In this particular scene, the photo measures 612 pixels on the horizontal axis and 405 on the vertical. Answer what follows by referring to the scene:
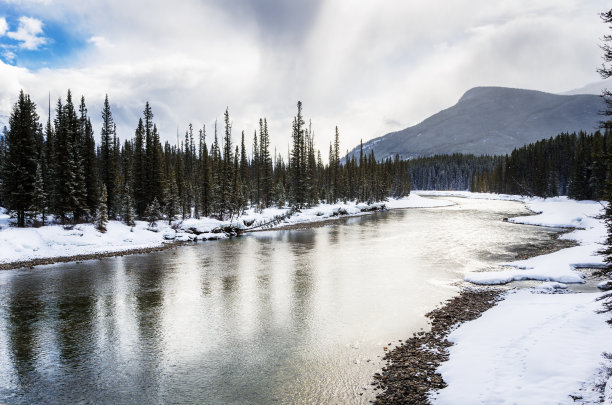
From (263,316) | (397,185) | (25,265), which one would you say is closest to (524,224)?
(263,316)

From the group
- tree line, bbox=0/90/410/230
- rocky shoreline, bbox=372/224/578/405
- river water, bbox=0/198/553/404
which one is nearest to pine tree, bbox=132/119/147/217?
tree line, bbox=0/90/410/230

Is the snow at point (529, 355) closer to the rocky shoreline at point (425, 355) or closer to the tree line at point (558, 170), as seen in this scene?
the rocky shoreline at point (425, 355)

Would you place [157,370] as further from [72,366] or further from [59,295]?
[59,295]

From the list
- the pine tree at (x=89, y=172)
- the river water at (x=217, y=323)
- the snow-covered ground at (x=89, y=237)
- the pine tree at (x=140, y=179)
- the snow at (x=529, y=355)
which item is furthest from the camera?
the pine tree at (x=140, y=179)

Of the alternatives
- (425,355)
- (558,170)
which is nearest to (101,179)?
(425,355)

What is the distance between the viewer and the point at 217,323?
1456 cm

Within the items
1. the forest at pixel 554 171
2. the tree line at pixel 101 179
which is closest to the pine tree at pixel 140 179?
the tree line at pixel 101 179

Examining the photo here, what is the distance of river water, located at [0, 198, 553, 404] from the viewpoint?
9.69 meters

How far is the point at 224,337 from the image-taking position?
13062 millimetres

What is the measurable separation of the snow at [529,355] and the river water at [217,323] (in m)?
2.47

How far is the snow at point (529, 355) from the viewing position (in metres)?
7.65

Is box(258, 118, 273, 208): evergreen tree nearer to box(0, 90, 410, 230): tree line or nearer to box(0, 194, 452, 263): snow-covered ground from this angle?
box(0, 90, 410, 230): tree line

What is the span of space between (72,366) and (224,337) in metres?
5.07

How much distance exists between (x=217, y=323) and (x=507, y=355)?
1119cm
